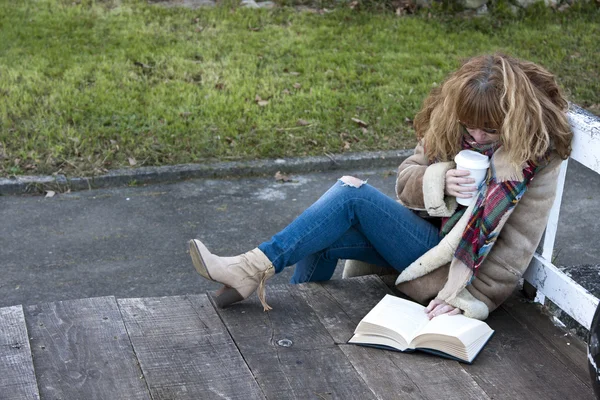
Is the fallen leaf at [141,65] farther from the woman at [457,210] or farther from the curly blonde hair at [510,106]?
the curly blonde hair at [510,106]

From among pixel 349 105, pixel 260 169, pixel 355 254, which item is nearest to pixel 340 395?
pixel 355 254

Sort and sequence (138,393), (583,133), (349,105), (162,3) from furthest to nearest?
1. (162,3)
2. (349,105)
3. (583,133)
4. (138,393)

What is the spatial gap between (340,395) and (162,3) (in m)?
7.84

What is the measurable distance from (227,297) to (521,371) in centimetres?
117

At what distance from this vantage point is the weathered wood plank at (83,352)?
2.85m

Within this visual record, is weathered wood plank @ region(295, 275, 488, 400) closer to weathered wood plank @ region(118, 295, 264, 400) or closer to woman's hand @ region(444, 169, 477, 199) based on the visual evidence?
weathered wood plank @ region(118, 295, 264, 400)

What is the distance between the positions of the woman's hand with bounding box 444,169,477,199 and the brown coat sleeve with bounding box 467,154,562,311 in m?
0.19

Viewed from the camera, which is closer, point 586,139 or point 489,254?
point 586,139

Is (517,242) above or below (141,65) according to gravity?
above

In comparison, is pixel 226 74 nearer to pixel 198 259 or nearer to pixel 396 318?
pixel 198 259

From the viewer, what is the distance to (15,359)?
9.76 feet

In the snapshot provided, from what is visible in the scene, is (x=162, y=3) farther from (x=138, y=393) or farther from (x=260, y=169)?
(x=138, y=393)

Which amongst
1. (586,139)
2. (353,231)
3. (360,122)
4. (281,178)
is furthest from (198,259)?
(360,122)

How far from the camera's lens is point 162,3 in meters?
9.94
